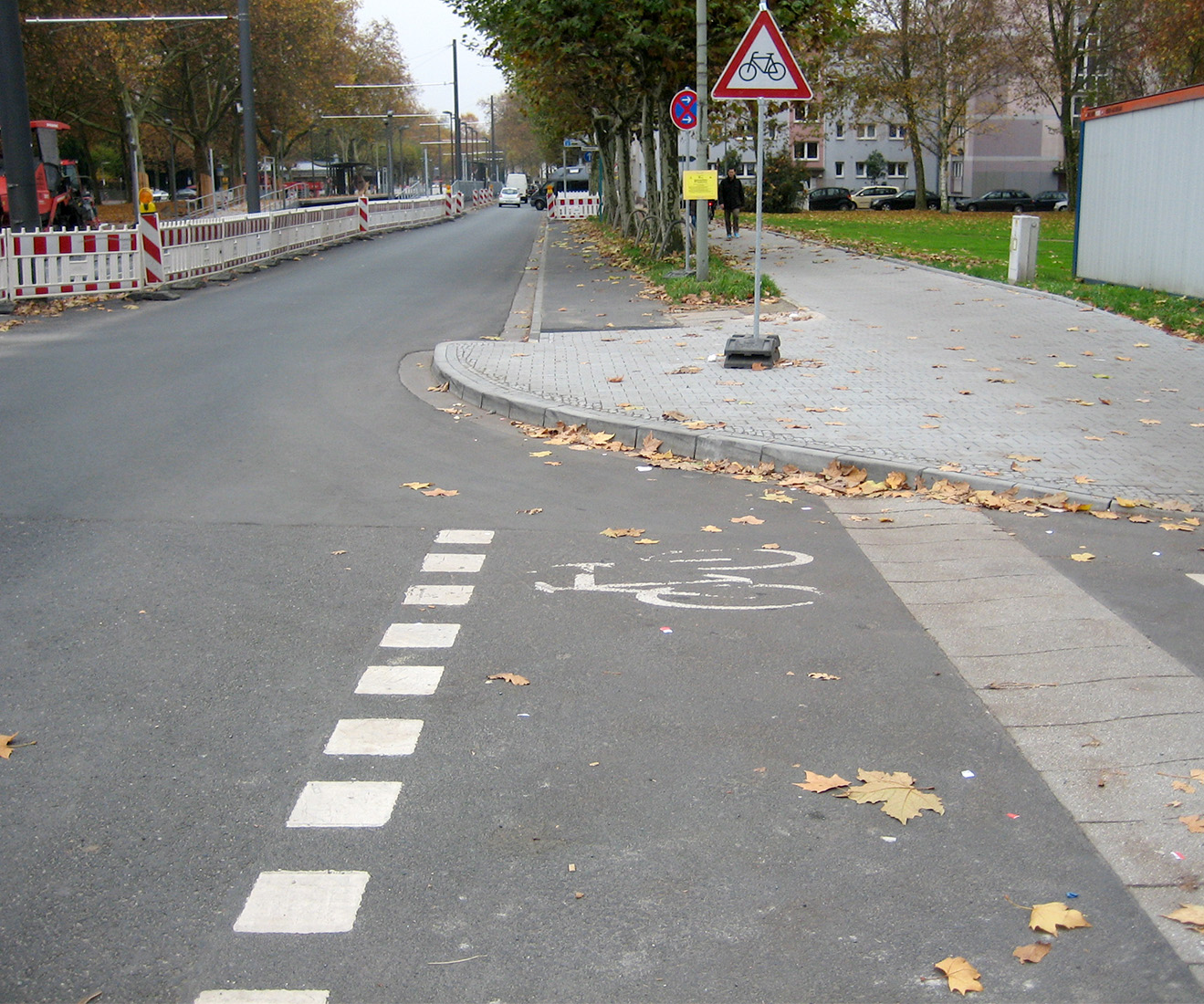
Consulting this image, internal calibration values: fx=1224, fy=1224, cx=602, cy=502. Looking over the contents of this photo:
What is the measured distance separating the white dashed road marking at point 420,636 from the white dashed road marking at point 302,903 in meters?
1.84

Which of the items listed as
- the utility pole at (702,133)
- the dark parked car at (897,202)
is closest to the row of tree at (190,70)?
the utility pole at (702,133)

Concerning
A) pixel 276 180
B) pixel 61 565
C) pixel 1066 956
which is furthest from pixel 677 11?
pixel 276 180

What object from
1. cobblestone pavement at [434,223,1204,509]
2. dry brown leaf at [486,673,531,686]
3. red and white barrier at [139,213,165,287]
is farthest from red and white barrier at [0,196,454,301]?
dry brown leaf at [486,673,531,686]

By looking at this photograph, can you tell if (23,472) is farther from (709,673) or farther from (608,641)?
(709,673)

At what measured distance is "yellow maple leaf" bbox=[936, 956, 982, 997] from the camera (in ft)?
9.81

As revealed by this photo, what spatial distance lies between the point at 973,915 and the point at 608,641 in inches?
91.1

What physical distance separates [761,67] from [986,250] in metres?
20.3

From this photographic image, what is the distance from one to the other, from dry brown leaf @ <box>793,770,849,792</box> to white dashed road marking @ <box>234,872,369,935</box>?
1.45 metres

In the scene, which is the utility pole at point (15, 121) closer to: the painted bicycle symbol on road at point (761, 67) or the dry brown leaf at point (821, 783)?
the painted bicycle symbol on road at point (761, 67)

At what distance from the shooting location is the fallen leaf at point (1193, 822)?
371cm

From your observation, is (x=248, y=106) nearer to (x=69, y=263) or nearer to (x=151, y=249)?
(x=151, y=249)

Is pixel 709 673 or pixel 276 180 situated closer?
pixel 709 673

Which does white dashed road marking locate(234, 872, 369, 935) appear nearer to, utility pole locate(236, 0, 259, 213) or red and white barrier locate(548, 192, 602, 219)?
utility pole locate(236, 0, 259, 213)

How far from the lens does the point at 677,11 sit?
2212cm
